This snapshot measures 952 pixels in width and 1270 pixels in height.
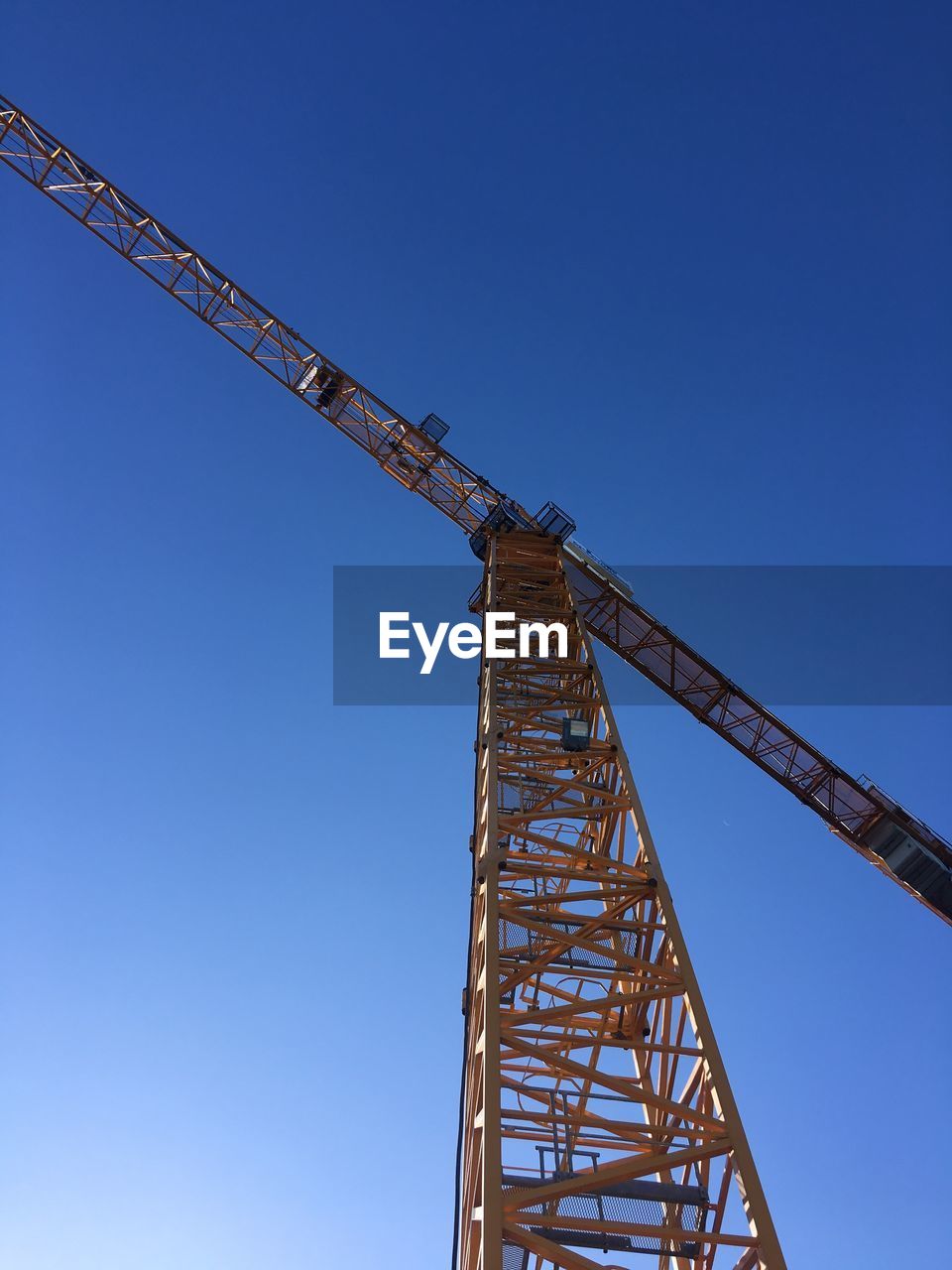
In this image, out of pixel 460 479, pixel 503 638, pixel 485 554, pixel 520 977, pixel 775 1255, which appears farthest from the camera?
pixel 460 479

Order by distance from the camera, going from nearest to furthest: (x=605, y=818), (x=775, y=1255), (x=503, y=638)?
(x=775, y=1255), (x=605, y=818), (x=503, y=638)

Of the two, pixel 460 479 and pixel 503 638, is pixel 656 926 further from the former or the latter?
pixel 460 479

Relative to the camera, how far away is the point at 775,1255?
32.4ft

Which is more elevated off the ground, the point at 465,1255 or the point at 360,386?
the point at 360,386

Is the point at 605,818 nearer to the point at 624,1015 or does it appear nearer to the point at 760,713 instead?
the point at 624,1015

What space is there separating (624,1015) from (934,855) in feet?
60.7

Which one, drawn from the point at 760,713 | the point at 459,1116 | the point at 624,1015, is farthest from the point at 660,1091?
the point at 760,713

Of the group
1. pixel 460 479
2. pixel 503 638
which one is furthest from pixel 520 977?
pixel 460 479

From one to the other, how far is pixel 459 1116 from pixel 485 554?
17.1m

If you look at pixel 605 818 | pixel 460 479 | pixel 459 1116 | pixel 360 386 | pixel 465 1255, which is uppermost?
pixel 360 386

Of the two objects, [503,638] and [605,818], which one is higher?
[503,638]

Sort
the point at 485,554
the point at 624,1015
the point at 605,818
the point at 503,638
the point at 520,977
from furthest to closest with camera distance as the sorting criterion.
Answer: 1. the point at 485,554
2. the point at 503,638
3. the point at 605,818
4. the point at 624,1015
5. the point at 520,977

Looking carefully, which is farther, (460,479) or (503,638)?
(460,479)

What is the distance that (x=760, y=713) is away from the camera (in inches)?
1171
